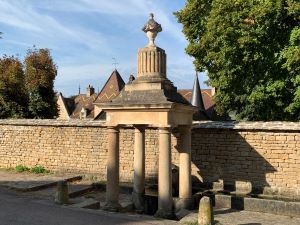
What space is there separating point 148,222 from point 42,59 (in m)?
17.7

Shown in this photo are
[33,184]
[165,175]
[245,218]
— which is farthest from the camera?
→ [33,184]

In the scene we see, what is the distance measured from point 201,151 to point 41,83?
43.8 feet

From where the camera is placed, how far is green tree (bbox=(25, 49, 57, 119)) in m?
22.9

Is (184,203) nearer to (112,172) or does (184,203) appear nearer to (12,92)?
(112,172)

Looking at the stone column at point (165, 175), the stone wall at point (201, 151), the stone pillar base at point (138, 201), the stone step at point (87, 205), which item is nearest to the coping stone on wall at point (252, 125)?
the stone wall at point (201, 151)

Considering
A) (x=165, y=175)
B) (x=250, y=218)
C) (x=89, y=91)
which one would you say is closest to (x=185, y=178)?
(x=165, y=175)

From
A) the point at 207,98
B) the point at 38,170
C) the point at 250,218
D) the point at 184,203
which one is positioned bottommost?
the point at 250,218

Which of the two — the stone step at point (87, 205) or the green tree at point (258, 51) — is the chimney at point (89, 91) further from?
the stone step at point (87, 205)

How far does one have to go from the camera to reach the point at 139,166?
1077cm

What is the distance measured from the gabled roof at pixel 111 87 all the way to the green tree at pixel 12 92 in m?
15.6

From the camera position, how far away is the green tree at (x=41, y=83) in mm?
22922

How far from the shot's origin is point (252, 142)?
12875 mm

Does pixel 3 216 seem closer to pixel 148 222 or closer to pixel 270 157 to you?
pixel 148 222

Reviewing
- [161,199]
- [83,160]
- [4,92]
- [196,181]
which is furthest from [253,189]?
[4,92]
